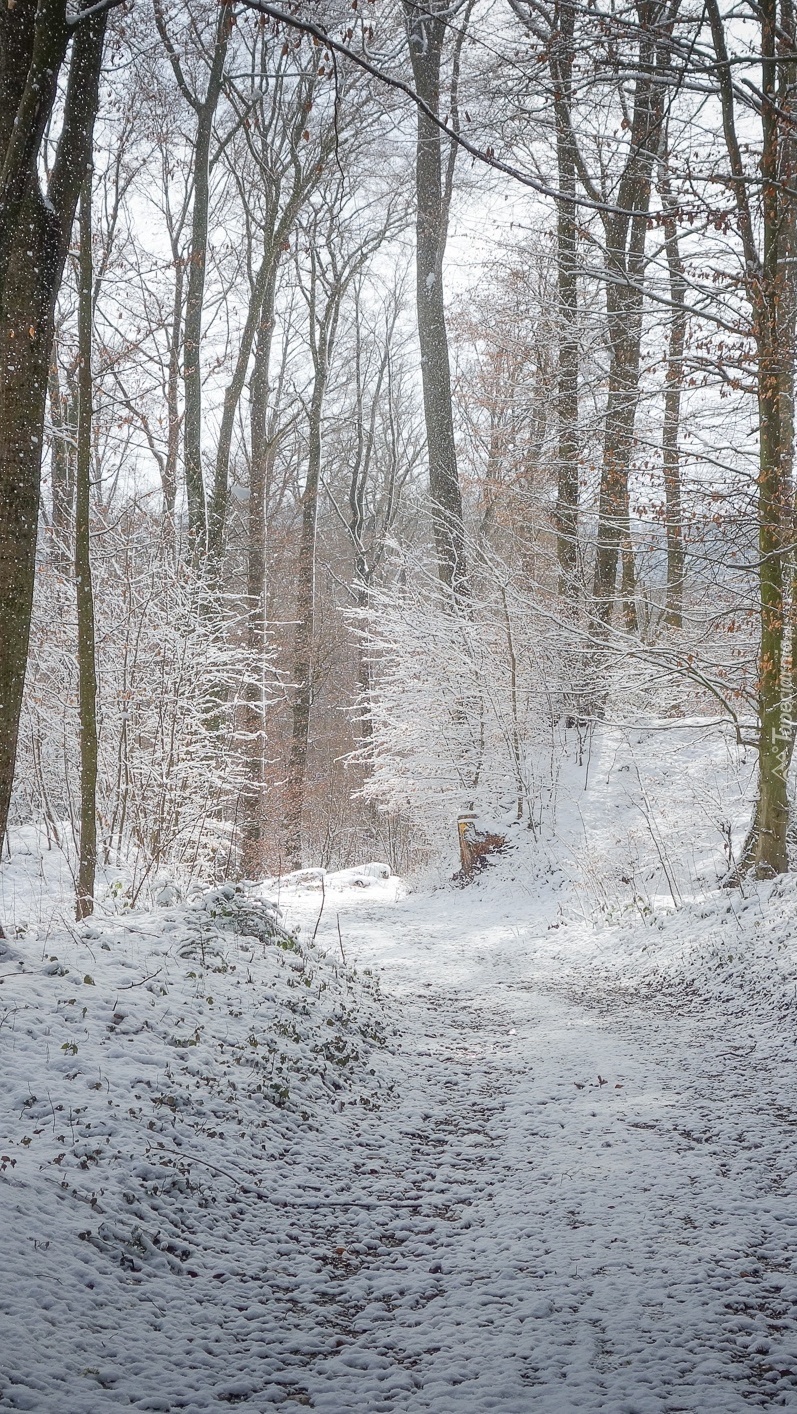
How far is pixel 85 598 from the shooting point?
793cm

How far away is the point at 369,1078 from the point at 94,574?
381 inches

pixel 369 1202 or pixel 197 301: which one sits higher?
pixel 197 301

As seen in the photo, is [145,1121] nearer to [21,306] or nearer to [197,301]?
[21,306]

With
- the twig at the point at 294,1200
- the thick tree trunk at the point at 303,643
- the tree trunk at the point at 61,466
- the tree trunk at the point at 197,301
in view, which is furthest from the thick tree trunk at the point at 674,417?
the thick tree trunk at the point at 303,643

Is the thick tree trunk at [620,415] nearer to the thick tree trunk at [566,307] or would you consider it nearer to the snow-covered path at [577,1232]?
the thick tree trunk at [566,307]

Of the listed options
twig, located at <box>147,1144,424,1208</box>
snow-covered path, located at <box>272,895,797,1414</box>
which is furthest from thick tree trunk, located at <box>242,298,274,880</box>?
twig, located at <box>147,1144,424,1208</box>

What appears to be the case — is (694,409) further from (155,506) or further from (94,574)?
(155,506)

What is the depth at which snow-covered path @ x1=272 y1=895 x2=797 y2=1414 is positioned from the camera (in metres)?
2.32

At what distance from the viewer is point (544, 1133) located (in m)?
4.11

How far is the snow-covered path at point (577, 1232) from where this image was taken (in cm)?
232

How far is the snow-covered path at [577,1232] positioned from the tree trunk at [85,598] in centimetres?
373

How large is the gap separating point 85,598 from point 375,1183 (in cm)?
584

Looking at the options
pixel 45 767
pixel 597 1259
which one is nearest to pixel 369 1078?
pixel 597 1259

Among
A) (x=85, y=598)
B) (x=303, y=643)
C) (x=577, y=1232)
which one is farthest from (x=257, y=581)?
(x=577, y=1232)
